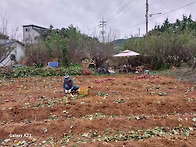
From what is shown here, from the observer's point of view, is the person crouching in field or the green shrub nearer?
the person crouching in field

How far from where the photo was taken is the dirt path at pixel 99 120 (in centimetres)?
305

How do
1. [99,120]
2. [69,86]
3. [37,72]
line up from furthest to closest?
[37,72] < [69,86] < [99,120]

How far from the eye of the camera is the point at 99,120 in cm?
372

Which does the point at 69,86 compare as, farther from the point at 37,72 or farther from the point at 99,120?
the point at 37,72

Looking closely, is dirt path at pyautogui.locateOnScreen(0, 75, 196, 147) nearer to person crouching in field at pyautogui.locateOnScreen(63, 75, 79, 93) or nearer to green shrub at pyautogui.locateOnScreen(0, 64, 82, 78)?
person crouching in field at pyautogui.locateOnScreen(63, 75, 79, 93)

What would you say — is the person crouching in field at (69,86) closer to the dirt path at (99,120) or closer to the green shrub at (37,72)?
the dirt path at (99,120)

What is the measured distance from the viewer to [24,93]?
20.4ft

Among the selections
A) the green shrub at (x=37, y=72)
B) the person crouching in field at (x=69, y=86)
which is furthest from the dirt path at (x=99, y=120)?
the green shrub at (x=37, y=72)

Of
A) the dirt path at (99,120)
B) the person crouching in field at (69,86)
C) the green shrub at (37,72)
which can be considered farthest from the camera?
the green shrub at (37,72)

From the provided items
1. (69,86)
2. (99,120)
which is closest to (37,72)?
(69,86)

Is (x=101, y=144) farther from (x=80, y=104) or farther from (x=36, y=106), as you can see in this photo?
(x=36, y=106)

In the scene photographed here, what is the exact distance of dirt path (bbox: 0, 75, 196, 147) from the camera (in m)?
3.05

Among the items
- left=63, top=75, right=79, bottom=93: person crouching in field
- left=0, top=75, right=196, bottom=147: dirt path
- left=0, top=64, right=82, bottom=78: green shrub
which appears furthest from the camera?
left=0, top=64, right=82, bottom=78: green shrub

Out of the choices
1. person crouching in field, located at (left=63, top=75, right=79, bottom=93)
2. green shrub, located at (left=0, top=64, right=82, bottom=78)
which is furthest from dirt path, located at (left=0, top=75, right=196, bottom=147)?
green shrub, located at (left=0, top=64, right=82, bottom=78)
